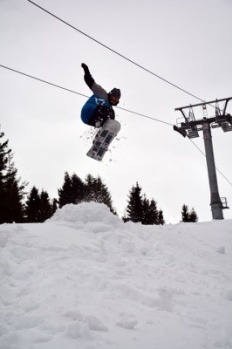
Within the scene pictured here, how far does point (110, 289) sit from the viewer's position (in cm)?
520

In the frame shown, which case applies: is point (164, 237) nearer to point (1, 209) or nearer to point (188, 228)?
point (188, 228)

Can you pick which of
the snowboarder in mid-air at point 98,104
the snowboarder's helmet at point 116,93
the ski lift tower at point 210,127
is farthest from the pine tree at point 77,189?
the snowboarder's helmet at point 116,93

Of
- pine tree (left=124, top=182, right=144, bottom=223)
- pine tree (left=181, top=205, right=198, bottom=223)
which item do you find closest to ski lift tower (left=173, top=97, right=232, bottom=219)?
pine tree (left=124, top=182, right=144, bottom=223)

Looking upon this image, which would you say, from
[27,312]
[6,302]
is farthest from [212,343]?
[6,302]

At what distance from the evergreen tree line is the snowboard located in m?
17.6

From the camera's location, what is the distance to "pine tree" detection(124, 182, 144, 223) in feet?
118

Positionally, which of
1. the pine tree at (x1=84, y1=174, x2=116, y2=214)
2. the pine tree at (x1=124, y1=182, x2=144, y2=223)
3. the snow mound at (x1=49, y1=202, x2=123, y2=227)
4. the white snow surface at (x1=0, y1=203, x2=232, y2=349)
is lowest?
the white snow surface at (x1=0, y1=203, x2=232, y2=349)

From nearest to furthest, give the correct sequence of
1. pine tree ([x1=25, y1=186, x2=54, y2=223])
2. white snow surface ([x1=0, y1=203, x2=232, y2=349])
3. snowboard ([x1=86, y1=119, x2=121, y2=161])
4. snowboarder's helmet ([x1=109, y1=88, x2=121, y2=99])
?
1. white snow surface ([x1=0, y1=203, x2=232, y2=349])
2. snowboarder's helmet ([x1=109, y1=88, x2=121, y2=99])
3. snowboard ([x1=86, y1=119, x2=121, y2=161])
4. pine tree ([x1=25, y1=186, x2=54, y2=223])

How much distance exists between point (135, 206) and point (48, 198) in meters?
11.3

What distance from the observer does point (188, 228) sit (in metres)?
11.1

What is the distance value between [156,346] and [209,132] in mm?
22393

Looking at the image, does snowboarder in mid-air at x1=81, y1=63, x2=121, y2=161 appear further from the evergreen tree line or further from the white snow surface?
the evergreen tree line

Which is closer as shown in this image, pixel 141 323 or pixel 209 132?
pixel 141 323

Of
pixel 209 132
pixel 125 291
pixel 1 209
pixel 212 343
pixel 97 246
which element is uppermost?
pixel 209 132
